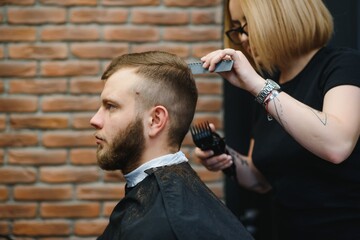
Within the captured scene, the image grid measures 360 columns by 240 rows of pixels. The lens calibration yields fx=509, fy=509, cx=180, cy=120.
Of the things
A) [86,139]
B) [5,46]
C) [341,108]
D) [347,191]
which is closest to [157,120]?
[341,108]

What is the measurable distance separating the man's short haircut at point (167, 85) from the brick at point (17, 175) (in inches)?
40.7

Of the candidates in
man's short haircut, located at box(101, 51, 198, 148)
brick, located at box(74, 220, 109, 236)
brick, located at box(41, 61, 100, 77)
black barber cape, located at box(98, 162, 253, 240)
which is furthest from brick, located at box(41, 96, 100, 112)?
black barber cape, located at box(98, 162, 253, 240)

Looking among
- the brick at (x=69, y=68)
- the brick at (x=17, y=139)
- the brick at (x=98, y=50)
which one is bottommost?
the brick at (x=17, y=139)

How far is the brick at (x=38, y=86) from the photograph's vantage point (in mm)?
2396

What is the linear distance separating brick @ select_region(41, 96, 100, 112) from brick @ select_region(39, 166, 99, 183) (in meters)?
0.28

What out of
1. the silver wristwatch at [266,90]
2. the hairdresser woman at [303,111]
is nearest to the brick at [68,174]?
the hairdresser woman at [303,111]

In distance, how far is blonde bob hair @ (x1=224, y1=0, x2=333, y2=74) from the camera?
67.4 inches

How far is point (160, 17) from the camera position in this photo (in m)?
2.39

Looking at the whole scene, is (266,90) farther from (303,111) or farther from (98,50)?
(98,50)

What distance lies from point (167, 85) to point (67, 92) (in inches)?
39.5

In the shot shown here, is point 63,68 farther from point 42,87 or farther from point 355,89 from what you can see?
point 355,89

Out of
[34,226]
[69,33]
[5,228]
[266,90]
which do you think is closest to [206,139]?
[266,90]

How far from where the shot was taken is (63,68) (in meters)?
2.39

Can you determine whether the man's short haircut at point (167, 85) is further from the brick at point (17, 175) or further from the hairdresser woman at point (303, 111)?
the brick at point (17, 175)
